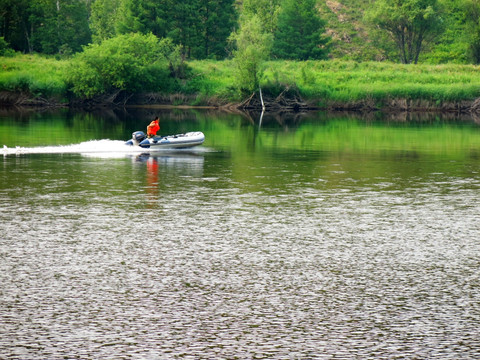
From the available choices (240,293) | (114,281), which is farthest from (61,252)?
(240,293)

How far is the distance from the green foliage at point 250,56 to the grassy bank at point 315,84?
153cm

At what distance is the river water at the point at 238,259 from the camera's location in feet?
39.0

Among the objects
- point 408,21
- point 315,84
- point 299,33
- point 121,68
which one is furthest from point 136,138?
point 408,21

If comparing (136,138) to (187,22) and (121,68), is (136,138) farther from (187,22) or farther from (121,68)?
(187,22)

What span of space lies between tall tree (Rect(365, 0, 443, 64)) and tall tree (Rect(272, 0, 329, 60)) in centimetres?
925

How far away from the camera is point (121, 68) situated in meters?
81.7

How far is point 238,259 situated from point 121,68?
67.9 metres

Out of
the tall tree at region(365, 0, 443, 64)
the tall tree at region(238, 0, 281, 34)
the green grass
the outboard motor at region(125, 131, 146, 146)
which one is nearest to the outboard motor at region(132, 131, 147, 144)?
the outboard motor at region(125, 131, 146, 146)

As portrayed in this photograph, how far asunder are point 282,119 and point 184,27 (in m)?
41.3

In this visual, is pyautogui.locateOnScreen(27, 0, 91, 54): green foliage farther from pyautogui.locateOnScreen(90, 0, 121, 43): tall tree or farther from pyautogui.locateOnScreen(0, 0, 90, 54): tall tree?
pyautogui.locateOnScreen(90, 0, 121, 43): tall tree

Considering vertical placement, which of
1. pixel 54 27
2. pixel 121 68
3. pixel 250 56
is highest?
pixel 54 27

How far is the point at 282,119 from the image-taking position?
69.1 m

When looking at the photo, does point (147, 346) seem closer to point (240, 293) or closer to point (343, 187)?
point (240, 293)

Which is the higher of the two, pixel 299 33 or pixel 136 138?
pixel 299 33
